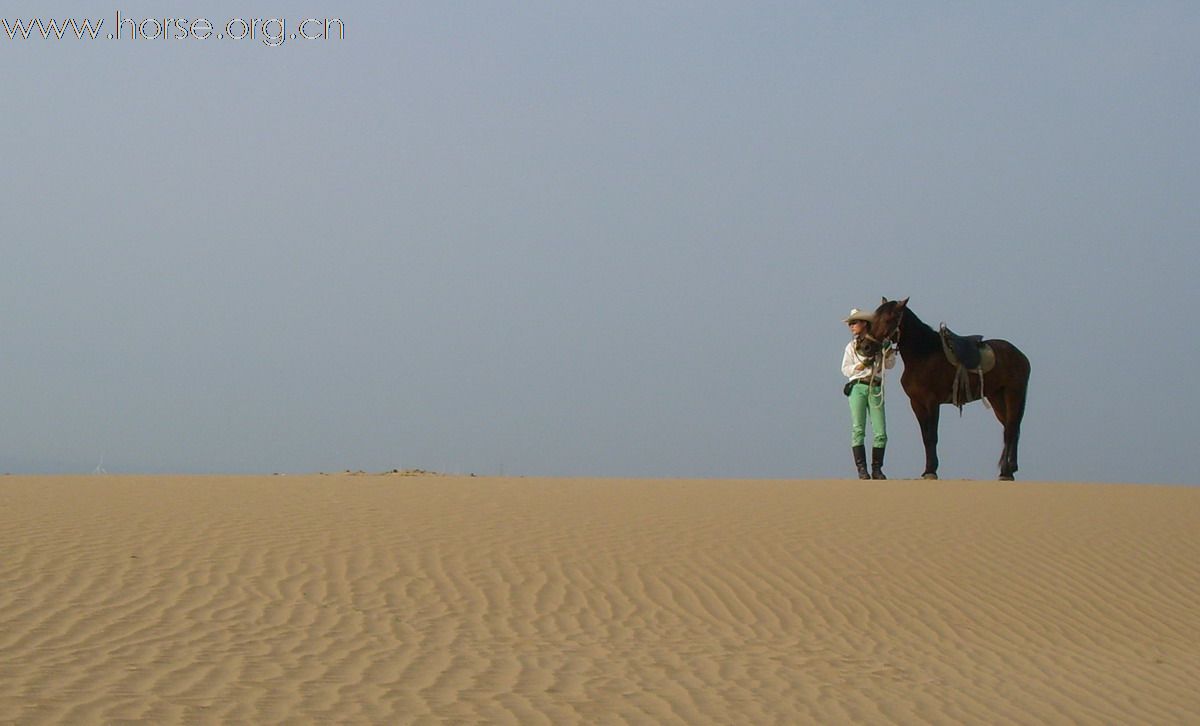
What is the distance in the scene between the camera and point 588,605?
9.55 metres

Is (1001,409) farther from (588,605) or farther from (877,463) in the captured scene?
(588,605)

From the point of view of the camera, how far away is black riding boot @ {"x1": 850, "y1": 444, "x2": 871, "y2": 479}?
16453 mm

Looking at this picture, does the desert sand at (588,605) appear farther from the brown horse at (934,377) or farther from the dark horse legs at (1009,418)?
the dark horse legs at (1009,418)

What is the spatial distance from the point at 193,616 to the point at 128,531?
3.05m

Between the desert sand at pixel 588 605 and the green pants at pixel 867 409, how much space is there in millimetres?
923

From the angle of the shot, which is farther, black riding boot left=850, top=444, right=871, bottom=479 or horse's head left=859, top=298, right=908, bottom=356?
black riding boot left=850, top=444, right=871, bottom=479

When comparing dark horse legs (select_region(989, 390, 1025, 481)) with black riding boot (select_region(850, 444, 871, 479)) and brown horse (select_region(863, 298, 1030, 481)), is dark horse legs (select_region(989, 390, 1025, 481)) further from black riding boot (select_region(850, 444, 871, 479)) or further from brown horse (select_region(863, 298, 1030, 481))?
black riding boot (select_region(850, 444, 871, 479))

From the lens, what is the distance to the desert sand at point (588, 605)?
6.82 m

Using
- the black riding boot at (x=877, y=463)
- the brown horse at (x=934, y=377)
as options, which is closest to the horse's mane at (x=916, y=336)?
the brown horse at (x=934, y=377)

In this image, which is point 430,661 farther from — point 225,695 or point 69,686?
point 69,686

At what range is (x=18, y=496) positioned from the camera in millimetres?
13344

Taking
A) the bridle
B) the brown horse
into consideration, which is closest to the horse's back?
the brown horse

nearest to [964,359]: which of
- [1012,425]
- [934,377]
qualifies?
[934,377]

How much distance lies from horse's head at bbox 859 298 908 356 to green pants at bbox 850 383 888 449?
455 millimetres
